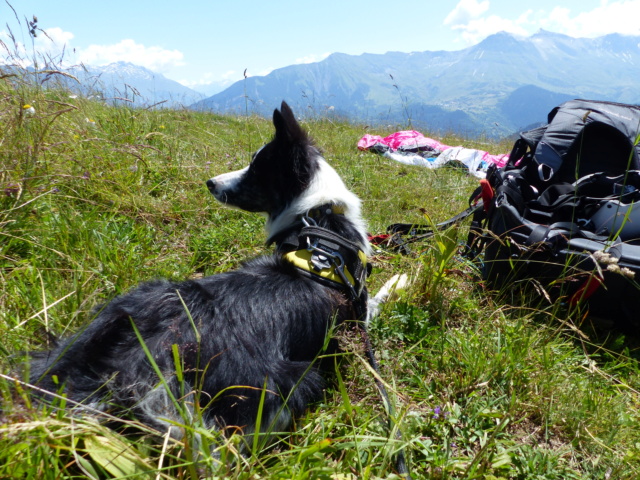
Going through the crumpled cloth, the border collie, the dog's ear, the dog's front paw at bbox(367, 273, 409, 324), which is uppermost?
the dog's ear

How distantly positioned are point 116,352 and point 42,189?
1.76m

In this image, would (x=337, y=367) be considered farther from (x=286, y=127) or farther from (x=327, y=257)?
(x=286, y=127)

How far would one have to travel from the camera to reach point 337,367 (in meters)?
1.27

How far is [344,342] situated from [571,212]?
1.90 metres

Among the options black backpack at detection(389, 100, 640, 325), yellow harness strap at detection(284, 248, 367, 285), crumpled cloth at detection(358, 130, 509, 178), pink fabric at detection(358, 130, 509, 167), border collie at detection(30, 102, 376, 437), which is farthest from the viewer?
pink fabric at detection(358, 130, 509, 167)

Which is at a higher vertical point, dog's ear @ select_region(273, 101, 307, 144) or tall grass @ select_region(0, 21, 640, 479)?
dog's ear @ select_region(273, 101, 307, 144)

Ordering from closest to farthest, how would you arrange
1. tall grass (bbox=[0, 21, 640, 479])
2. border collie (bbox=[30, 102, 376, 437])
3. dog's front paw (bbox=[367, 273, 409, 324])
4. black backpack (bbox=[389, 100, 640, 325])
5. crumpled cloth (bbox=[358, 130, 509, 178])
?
1. tall grass (bbox=[0, 21, 640, 479])
2. border collie (bbox=[30, 102, 376, 437])
3. black backpack (bbox=[389, 100, 640, 325])
4. dog's front paw (bbox=[367, 273, 409, 324])
5. crumpled cloth (bbox=[358, 130, 509, 178])

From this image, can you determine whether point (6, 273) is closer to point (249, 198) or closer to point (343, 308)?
point (249, 198)

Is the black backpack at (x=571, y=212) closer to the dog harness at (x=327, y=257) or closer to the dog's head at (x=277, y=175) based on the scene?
the dog harness at (x=327, y=257)

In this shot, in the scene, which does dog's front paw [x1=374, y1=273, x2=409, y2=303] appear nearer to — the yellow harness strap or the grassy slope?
the grassy slope

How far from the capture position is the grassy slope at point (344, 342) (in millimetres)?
1036

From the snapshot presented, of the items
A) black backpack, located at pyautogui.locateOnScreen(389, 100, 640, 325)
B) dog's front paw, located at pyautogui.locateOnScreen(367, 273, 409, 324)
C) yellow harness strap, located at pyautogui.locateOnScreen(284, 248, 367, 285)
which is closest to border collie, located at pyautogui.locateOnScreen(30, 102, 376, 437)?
yellow harness strap, located at pyautogui.locateOnScreen(284, 248, 367, 285)

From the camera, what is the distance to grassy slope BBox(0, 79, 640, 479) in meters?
1.04

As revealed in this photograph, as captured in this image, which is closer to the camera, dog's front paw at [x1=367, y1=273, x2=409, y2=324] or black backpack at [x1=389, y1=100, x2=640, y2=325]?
black backpack at [x1=389, y1=100, x2=640, y2=325]
